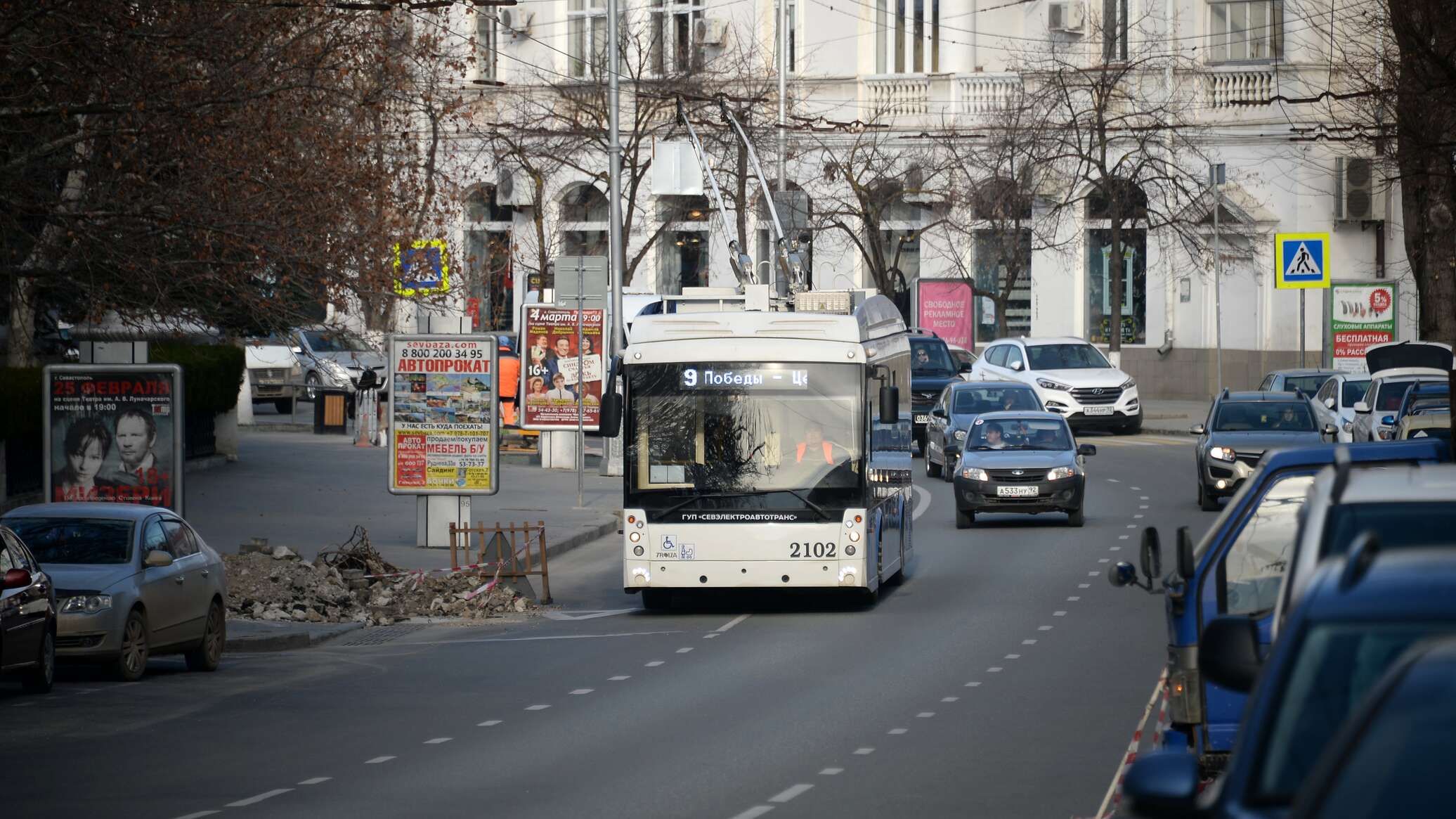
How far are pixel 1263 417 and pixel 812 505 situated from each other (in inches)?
488

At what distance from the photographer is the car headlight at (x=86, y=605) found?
16.0m

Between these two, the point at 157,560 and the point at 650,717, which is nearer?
the point at 650,717

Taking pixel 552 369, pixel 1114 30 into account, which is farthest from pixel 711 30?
pixel 552 369

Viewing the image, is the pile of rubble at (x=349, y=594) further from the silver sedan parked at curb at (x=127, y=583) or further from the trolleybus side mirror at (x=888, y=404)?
the trolleybus side mirror at (x=888, y=404)

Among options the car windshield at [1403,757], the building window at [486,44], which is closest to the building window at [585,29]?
the building window at [486,44]

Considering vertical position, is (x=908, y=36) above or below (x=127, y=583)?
above

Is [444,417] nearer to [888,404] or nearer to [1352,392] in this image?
[888,404]

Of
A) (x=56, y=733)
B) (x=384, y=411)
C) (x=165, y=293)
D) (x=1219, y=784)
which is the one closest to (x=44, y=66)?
(x=165, y=293)

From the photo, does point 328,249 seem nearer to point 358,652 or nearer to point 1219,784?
point 358,652

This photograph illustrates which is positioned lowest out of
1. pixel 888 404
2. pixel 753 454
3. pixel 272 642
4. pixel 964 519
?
pixel 272 642

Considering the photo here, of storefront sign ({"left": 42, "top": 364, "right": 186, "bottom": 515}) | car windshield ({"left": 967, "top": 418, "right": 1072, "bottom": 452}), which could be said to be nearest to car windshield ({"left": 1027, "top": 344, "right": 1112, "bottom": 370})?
car windshield ({"left": 967, "top": 418, "right": 1072, "bottom": 452})

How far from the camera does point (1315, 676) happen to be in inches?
192

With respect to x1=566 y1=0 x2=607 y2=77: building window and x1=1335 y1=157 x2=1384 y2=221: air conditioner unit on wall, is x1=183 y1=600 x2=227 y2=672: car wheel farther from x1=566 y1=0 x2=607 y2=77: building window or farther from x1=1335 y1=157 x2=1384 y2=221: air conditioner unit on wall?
x1=566 y1=0 x2=607 y2=77: building window

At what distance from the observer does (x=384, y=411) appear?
152 feet
